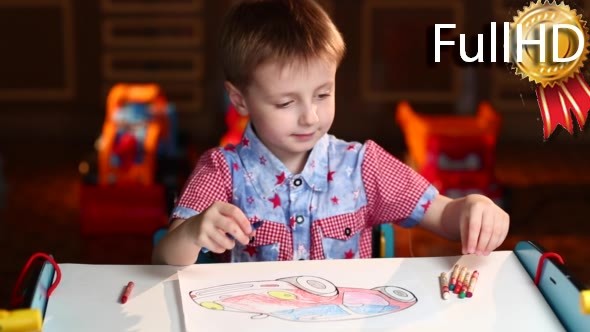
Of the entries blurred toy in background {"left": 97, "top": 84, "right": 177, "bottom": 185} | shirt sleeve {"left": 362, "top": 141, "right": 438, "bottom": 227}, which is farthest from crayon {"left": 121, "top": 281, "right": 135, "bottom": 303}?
blurred toy in background {"left": 97, "top": 84, "right": 177, "bottom": 185}

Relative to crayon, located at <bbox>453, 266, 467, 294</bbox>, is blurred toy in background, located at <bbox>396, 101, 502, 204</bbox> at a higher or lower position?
lower

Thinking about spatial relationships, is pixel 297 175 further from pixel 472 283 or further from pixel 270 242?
pixel 472 283

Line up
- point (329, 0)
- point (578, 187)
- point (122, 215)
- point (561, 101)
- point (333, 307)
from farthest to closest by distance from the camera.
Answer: point (329, 0), point (578, 187), point (122, 215), point (561, 101), point (333, 307)

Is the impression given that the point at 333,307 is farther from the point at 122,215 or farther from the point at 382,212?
the point at 122,215

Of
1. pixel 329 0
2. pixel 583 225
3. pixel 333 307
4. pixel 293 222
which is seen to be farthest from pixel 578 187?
pixel 333 307

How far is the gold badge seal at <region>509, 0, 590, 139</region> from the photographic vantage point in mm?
1222

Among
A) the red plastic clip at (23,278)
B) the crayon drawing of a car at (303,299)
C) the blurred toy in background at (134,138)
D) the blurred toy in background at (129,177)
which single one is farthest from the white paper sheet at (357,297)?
the blurred toy in background at (134,138)

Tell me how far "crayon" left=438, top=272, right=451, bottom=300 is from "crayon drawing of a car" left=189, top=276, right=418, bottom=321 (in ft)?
0.11

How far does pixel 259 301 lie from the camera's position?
3.20 feet

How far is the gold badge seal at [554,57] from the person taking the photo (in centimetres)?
122

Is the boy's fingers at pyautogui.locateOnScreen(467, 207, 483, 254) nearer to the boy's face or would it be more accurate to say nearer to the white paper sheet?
the white paper sheet

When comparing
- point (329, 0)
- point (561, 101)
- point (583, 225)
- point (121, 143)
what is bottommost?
point (583, 225)

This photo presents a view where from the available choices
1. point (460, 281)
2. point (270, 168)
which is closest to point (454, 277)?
point (460, 281)

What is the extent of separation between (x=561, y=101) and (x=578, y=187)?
193cm
